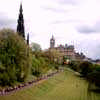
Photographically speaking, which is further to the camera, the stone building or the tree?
the stone building

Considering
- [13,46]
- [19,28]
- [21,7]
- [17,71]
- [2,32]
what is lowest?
[17,71]

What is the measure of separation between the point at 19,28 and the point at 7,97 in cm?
3529

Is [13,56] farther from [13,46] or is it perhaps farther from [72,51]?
[72,51]

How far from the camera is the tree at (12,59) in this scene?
17784 millimetres

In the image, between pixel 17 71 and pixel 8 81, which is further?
pixel 17 71

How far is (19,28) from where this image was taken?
158 ft

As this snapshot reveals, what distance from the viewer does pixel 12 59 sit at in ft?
62.9

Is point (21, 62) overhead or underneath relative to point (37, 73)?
overhead

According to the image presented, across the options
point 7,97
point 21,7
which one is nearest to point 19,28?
point 21,7

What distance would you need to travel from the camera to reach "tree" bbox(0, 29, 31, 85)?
17784mm

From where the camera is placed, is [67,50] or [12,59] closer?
[12,59]

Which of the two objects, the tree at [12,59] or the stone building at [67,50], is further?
the stone building at [67,50]

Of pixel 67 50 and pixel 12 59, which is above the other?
pixel 67 50

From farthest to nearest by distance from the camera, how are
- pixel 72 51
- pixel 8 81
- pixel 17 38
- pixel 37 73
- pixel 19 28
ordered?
pixel 72 51, pixel 19 28, pixel 37 73, pixel 17 38, pixel 8 81
